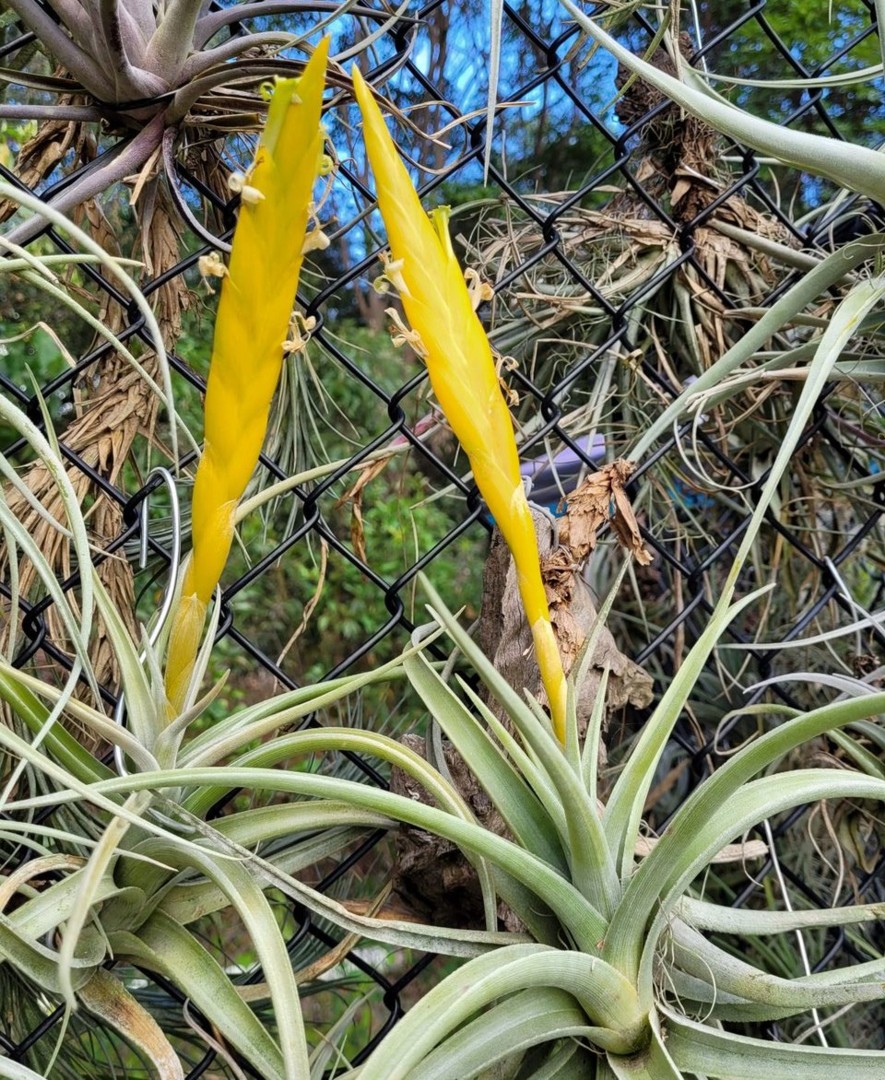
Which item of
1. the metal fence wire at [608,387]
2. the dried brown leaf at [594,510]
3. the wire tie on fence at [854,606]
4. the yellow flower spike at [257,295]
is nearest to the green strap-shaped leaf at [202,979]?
the metal fence wire at [608,387]

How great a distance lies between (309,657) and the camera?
2377 millimetres

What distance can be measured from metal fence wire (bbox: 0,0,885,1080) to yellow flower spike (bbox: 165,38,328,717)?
127 mm

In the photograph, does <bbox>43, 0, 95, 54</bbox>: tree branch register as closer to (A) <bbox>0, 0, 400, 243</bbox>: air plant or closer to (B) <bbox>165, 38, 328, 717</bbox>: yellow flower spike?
(A) <bbox>0, 0, 400, 243</bbox>: air plant

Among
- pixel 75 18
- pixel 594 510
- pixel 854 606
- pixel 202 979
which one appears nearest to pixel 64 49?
pixel 75 18

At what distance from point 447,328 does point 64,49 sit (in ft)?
A: 0.99

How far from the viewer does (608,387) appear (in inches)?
33.9

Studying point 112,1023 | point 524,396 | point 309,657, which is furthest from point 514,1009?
point 309,657

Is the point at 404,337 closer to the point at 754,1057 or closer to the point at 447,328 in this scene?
the point at 447,328

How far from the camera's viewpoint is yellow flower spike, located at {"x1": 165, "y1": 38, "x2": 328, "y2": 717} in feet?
1.17

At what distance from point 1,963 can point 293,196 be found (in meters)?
0.51

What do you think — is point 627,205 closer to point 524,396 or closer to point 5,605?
point 524,396

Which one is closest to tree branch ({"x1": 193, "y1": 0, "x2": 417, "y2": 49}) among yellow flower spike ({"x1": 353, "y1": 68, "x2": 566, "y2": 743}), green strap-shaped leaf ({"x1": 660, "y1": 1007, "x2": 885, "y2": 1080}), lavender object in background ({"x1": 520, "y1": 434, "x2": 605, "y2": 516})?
yellow flower spike ({"x1": 353, "y1": 68, "x2": 566, "y2": 743})

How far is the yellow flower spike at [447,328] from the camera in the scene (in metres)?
0.40

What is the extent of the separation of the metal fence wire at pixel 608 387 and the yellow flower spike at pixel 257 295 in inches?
5.0
